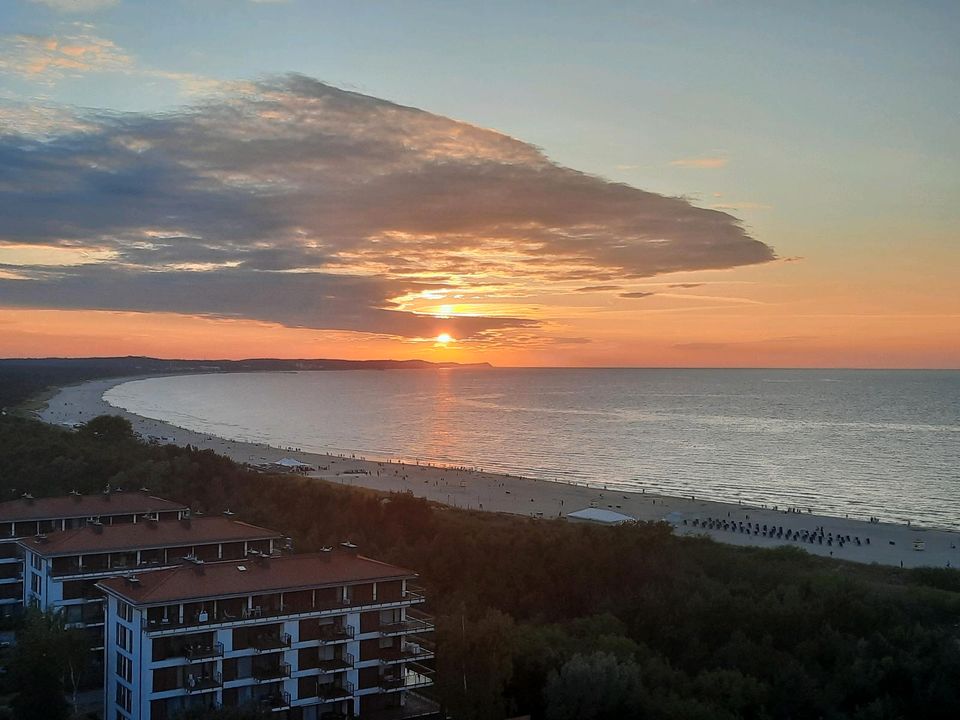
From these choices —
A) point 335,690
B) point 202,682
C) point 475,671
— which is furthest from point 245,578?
point 475,671

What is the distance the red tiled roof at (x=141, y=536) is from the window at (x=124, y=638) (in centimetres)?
547

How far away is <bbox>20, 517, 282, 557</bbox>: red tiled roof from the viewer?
2980 centimetres

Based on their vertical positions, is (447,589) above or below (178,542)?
below

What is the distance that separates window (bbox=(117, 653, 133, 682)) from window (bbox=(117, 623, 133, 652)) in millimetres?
295

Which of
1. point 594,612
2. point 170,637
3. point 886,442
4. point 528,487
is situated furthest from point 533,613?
point 886,442

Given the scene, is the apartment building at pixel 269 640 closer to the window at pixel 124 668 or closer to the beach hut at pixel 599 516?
the window at pixel 124 668

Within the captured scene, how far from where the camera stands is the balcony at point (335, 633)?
25469 millimetres

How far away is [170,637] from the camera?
2372 centimetres

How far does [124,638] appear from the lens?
24578 millimetres

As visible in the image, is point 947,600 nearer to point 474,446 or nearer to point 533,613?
point 533,613

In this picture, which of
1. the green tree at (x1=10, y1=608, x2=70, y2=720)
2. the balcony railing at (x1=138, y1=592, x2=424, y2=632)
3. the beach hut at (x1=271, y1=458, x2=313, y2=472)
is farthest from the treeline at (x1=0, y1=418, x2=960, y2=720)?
the beach hut at (x1=271, y1=458, x2=313, y2=472)

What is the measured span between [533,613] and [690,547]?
36.3 ft

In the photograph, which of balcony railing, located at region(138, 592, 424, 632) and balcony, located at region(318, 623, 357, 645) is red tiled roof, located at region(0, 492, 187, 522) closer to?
balcony railing, located at region(138, 592, 424, 632)

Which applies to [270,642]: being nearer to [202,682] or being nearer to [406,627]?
[202,682]
